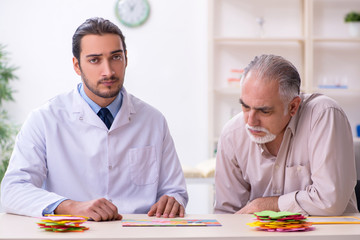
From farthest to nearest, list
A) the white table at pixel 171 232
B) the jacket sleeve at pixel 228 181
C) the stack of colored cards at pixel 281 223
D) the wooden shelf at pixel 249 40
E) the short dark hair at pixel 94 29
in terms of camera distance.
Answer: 1. the wooden shelf at pixel 249 40
2. the jacket sleeve at pixel 228 181
3. the short dark hair at pixel 94 29
4. the stack of colored cards at pixel 281 223
5. the white table at pixel 171 232

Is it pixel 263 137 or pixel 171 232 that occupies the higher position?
pixel 263 137

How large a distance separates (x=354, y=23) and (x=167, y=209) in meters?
4.23

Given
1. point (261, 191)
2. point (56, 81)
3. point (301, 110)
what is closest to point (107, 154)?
point (261, 191)

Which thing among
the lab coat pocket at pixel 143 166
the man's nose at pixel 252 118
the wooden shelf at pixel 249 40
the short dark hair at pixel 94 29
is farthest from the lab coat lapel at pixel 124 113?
the wooden shelf at pixel 249 40

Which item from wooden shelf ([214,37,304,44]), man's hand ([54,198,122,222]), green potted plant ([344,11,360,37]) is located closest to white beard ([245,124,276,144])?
man's hand ([54,198,122,222])

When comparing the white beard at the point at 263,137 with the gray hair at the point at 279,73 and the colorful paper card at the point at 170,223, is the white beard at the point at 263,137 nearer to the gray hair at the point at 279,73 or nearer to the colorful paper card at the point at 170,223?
the gray hair at the point at 279,73

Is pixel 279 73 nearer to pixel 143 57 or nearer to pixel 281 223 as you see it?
pixel 281 223

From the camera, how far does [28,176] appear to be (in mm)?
1999

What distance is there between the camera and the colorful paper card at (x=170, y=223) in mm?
1641

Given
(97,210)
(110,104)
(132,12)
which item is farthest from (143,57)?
(97,210)

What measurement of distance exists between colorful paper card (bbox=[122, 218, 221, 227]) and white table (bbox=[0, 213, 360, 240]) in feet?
0.12

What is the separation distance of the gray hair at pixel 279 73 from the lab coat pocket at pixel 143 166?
50 cm

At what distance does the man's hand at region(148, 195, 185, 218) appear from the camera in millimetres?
1899

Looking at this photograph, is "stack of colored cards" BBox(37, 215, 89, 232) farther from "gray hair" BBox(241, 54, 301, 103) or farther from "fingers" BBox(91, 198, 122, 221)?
"gray hair" BBox(241, 54, 301, 103)
